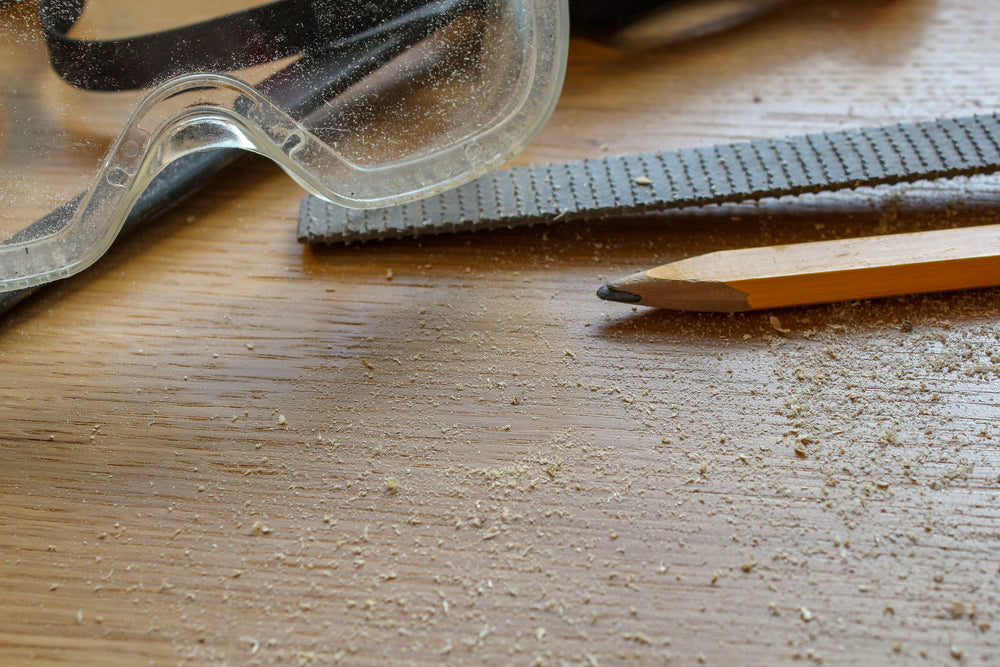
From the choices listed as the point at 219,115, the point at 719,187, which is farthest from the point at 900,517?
the point at 219,115

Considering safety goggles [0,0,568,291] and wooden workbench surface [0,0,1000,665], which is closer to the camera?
wooden workbench surface [0,0,1000,665]

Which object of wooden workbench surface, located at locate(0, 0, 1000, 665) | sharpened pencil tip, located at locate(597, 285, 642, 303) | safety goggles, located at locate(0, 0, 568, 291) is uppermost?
safety goggles, located at locate(0, 0, 568, 291)

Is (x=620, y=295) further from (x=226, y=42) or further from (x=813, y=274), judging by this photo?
(x=226, y=42)

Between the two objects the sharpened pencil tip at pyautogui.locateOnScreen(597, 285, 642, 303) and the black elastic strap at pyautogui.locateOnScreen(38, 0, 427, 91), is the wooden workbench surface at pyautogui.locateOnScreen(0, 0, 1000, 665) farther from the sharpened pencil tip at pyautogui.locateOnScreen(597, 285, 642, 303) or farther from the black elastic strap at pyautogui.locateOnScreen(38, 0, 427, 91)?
the black elastic strap at pyautogui.locateOnScreen(38, 0, 427, 91)

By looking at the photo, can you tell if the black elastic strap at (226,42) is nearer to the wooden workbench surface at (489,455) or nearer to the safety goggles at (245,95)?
the safety goggles at (245,95)

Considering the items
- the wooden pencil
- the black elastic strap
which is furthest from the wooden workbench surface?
the black elastic strap

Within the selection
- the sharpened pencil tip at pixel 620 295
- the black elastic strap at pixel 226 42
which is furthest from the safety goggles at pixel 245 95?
the sharpened pencil tip at pixel 620 295

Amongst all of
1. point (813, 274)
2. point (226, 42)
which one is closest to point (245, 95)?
point (226, 42)
